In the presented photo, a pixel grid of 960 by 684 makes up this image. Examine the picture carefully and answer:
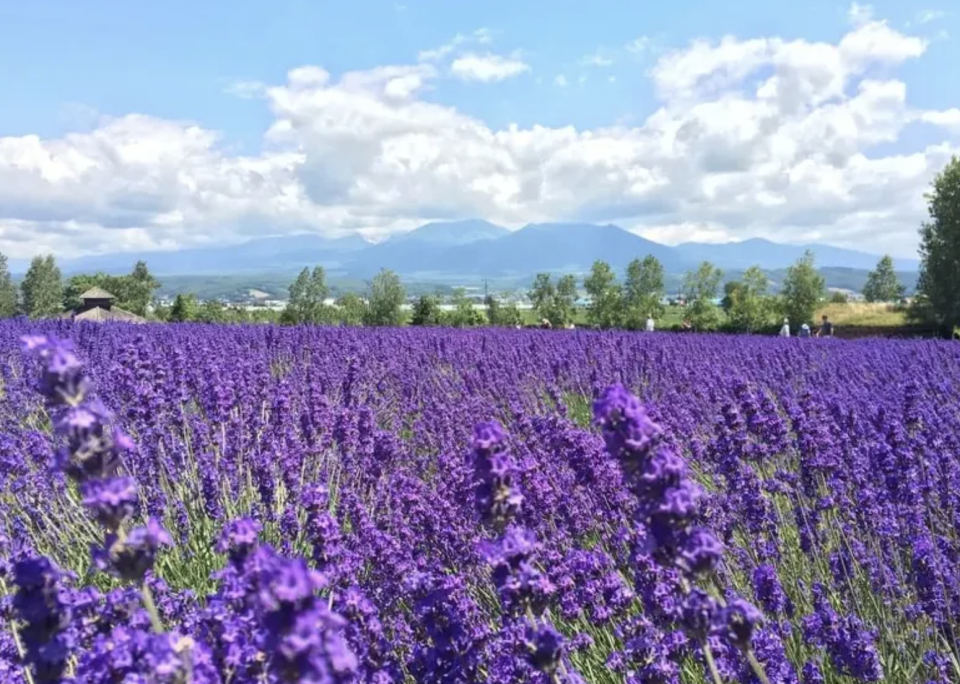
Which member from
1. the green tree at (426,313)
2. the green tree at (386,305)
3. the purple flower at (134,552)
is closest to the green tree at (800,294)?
the green tree at (426,313)

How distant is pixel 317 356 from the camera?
10.2 metres

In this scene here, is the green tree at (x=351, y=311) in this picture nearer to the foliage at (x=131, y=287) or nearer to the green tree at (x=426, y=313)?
the green tree at (x=426, y=313)

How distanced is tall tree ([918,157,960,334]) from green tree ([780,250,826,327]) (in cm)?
474

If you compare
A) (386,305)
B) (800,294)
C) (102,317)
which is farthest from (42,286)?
(800,294)

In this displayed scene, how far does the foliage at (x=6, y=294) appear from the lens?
68750 mm

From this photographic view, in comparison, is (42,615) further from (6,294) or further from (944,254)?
(6,294)

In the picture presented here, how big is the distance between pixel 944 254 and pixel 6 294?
72.3m

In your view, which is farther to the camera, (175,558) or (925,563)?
(175,558)

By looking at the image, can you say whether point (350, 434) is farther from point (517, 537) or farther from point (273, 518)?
point (517, 537)

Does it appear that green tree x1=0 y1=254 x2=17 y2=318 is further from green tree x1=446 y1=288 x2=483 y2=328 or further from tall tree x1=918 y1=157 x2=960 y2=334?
tall tree x1=918 y1=157 x2=960 y2=334

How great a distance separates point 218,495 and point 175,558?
459 mm

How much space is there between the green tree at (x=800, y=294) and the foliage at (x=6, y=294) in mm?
61235

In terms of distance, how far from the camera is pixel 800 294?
125 feet

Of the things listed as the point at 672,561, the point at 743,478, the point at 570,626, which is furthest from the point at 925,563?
the point at 672,561
